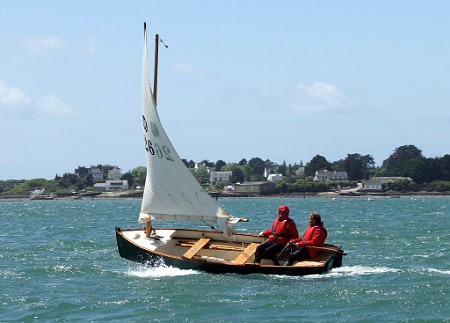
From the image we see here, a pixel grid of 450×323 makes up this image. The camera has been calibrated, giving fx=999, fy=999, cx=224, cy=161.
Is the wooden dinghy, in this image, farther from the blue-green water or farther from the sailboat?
the blue-green water

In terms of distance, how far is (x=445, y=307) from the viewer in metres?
22.0

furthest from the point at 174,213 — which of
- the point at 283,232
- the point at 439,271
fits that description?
the point at 439,271

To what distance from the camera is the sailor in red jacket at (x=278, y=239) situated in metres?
27.4

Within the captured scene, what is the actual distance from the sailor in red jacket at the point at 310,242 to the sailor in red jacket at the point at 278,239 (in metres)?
0.27

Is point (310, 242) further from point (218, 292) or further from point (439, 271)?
point (439, 271)

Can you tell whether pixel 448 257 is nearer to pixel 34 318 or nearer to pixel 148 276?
pixel 148 276

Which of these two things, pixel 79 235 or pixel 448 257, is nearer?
pixel 448 257

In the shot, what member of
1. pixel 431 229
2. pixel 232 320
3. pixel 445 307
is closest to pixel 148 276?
pixel 232 320

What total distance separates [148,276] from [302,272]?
4.27 meters

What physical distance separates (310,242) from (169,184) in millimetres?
4702

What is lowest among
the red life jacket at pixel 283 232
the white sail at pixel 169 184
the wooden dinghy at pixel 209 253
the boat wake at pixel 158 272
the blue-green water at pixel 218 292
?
the blue-green water at pixel 218 292

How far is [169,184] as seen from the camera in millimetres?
29078

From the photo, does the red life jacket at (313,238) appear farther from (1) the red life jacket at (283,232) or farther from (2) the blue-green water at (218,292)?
(2) the blue-green water at (218,292)

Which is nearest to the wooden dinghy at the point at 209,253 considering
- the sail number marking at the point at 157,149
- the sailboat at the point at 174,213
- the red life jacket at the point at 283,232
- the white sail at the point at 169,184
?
the sailboat at the point at 174,213
